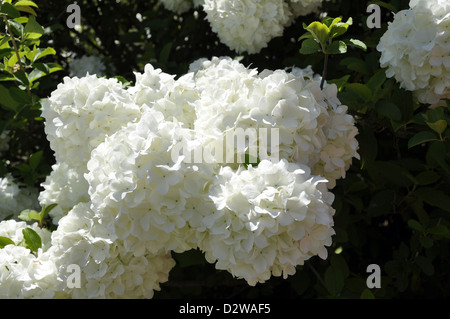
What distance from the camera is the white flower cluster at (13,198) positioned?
216 centimetres

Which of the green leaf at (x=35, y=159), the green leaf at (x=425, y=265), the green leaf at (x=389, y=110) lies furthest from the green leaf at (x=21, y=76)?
the green leaf at (x=425, y=265)

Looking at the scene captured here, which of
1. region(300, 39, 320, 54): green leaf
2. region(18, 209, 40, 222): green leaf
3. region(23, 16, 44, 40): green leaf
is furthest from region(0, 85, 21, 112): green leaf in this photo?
A: region(300, 39, 320, 54): green leaf

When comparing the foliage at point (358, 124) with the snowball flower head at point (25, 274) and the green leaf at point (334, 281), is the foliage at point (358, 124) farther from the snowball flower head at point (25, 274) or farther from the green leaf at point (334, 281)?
the snowball flower head at point (25, 274)

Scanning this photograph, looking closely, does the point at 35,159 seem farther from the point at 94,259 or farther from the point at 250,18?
the point at 250,18

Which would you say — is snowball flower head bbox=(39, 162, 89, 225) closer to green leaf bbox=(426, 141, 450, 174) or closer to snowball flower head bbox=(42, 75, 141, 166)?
snowball flower head bbox=(42, 75, 141, 166)

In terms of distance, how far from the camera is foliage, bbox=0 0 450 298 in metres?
1.80

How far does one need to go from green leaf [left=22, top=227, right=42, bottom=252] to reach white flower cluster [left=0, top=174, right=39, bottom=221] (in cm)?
39

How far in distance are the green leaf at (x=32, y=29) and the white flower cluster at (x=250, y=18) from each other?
627 millimetres

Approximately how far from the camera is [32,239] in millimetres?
1742

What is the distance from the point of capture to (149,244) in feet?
4.73

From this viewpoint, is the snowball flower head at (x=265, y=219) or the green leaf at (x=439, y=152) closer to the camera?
the snowball flower head at (x=265, y=219)
